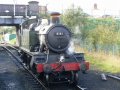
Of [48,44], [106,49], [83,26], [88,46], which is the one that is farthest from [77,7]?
[48,44]

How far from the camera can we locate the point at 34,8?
43.1 m

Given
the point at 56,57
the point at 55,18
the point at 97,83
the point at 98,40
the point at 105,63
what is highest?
the point at 55,18

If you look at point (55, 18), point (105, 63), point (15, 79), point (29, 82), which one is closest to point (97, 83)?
point (29, 82)

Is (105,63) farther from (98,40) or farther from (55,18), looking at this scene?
(55,18)

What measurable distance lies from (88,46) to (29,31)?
46.4 ft

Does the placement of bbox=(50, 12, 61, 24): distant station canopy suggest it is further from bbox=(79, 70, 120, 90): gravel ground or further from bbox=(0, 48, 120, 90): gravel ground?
bbox=(79, 70, 120, 90): gravel ground

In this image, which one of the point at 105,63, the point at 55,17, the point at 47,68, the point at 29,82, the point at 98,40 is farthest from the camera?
the point at 98,40

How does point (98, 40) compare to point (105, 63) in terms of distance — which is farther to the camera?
point (98, 40)

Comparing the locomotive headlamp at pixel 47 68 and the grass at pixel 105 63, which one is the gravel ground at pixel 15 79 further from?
the grass at pixel 105 63

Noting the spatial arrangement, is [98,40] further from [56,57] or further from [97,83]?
[56,57]

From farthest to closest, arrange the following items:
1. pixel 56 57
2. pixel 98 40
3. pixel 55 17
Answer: pixel 98 40, pixel 55 17, pixel 56 57

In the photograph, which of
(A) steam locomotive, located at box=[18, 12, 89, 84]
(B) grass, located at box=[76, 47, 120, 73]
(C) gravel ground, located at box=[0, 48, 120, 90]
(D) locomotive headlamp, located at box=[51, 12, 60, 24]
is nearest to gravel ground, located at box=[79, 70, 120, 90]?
(C) gravel ground, located at box=[0, 48, 120, 90]

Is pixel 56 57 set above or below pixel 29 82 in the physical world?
above

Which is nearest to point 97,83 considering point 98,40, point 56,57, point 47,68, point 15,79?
point 56,57
